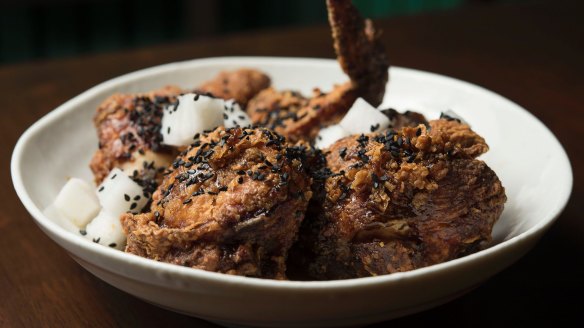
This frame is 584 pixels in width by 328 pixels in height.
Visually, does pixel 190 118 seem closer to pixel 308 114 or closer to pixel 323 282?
pixel 308 114

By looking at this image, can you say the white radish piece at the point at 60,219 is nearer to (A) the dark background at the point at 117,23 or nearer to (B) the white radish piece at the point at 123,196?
(B) the white radish piece at the point at 123,196

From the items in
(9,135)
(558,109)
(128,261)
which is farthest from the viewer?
(558,109)

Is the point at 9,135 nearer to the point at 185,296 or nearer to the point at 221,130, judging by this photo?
the point at 221,130

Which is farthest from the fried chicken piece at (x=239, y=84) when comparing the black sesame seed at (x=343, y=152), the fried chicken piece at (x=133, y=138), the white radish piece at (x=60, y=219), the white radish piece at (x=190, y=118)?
the black sesame seed at (x=343, y=152)

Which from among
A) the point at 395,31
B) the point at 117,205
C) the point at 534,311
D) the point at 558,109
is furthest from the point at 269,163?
the point at 395,31

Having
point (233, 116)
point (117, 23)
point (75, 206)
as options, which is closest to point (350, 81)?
point (233, 116)

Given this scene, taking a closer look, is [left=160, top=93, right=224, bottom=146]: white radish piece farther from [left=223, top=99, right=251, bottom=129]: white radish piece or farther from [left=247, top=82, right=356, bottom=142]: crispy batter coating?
[left=247, top=82, right=356, bottom=142]: crispy batter coating
